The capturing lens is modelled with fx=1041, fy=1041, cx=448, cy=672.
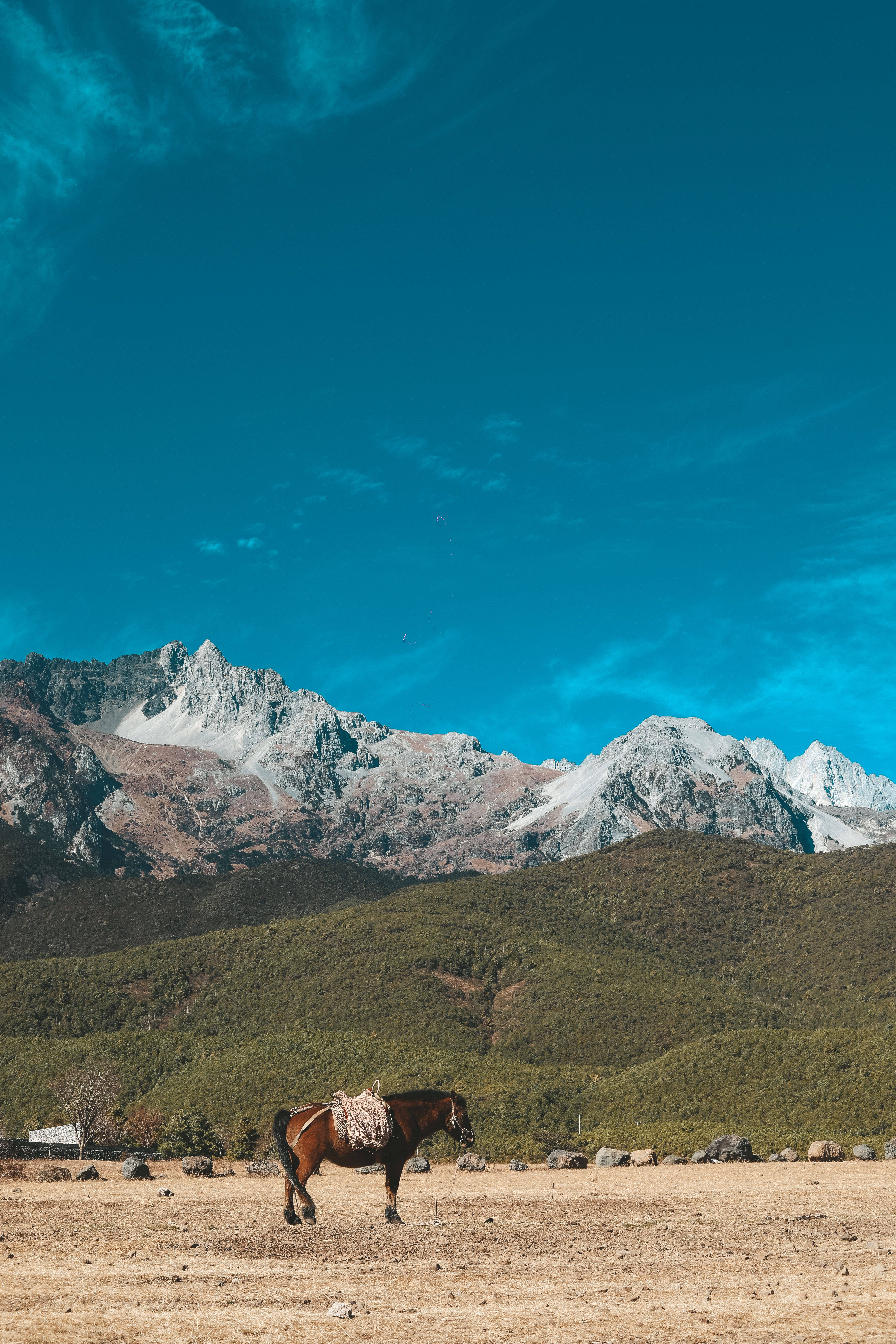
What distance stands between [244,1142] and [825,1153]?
3143 cm

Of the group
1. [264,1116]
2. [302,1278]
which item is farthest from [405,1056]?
[302,1278]

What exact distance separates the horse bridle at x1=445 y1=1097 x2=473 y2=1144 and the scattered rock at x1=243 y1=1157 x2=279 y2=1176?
24925 mm

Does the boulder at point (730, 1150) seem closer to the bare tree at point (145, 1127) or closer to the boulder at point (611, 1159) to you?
the boulder at point (611, 1159)

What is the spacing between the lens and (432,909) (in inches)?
5349

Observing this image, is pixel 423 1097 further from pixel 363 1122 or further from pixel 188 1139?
pixel 188 1139

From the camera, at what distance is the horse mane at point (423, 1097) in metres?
22.8

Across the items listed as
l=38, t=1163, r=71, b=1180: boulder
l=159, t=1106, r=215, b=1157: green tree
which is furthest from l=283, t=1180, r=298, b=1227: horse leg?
l=159, t=1106, r=215, b=1157: green tree

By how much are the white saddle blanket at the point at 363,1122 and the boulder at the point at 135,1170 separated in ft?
86.3

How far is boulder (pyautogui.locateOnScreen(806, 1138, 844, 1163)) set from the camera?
4347 cm

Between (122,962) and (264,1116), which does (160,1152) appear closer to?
(264,1116)

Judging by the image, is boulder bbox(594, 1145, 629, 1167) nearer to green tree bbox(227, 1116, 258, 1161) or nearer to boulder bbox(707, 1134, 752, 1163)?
boulder bbox(707, 1134, 752, 1163)

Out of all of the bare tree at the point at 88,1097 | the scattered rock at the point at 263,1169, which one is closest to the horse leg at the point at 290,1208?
the scattered rock at the point at 263,1169

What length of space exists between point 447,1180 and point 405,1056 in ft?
139

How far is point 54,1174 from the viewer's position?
136 feet
